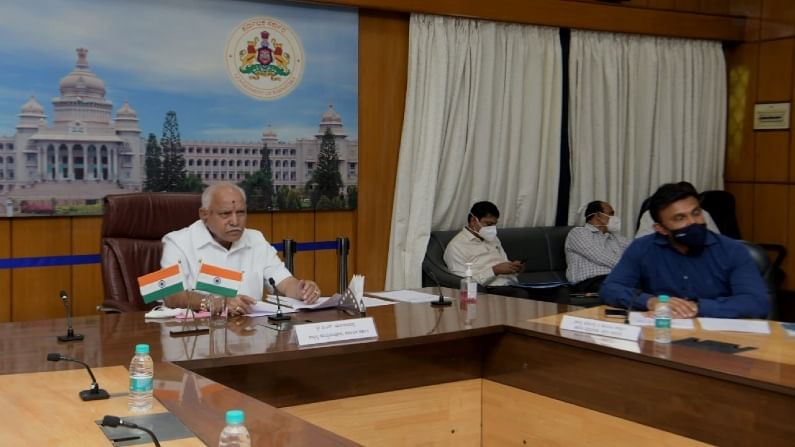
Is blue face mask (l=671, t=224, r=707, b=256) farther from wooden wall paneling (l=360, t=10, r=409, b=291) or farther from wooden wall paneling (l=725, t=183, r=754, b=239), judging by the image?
wooden wall paneling (l=725, t=183, r=754, b=239)

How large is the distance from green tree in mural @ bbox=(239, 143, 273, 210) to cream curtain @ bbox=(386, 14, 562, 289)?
2.92ft

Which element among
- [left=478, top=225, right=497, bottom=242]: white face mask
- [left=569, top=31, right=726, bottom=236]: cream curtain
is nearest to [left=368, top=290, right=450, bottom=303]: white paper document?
[left=478, top=225, right=497, bottom=242]: white face mask

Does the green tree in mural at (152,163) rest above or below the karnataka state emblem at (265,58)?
below

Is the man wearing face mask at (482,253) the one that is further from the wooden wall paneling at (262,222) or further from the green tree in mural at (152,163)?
the green tree in mural at (152,163)

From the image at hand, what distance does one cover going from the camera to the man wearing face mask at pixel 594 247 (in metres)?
5.96

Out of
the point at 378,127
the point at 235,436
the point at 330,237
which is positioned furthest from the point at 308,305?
the point at 378,127

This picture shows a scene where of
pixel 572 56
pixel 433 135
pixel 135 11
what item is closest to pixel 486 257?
pixel 433 135

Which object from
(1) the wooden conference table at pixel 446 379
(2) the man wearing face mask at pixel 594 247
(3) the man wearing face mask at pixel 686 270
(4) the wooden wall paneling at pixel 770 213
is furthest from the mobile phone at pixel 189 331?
(4) the wooden wall paneling at pixel 770 213

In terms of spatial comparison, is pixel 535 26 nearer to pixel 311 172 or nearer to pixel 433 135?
pixel 433 135

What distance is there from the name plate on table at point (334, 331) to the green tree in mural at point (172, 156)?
2.58 meters

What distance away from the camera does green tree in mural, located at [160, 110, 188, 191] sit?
5242 millimetres

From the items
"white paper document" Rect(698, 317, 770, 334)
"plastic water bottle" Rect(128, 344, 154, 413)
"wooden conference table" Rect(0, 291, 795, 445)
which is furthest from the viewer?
"white paper document" Rect(698, 317, 770, 334)

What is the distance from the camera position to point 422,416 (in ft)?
10.6

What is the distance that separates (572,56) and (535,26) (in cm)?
39
